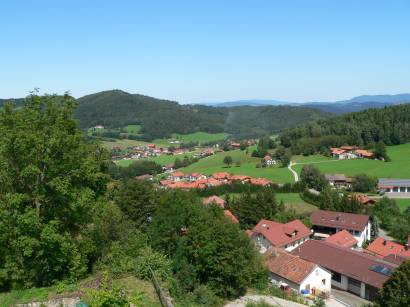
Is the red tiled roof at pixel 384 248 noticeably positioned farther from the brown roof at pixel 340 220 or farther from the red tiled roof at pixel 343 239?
the brown roof at pixel 340 220

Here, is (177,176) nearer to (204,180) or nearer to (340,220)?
(204,180)

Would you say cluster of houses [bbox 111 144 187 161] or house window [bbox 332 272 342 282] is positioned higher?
house window [bbox 332 272 342 282]

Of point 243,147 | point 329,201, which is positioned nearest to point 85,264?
point 329,201

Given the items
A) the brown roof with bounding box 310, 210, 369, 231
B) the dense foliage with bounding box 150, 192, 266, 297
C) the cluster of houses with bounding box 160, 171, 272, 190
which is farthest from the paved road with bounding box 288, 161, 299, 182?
the dense foliage with bounding box 150, 192, 266, 297

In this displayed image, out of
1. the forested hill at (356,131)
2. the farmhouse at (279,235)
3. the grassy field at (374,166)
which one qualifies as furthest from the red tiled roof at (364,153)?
the farmhouse at (279,235)

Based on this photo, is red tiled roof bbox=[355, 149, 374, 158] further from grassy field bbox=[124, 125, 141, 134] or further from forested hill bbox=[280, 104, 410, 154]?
grassy field bbox=[124, 125, 141, 134]

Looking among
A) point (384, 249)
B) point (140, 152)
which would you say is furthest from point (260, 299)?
point (140, 152)

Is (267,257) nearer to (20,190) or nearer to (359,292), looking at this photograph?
(359,292)
